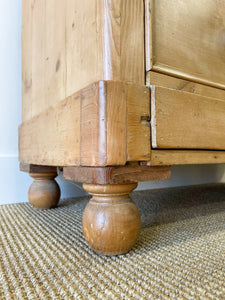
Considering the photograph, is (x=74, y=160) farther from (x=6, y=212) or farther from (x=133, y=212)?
(x=6, y=212)

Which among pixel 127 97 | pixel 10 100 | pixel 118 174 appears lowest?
pixel 118 174

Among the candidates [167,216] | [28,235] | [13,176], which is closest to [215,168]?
[167,216]

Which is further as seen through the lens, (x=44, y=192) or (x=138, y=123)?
(x=44, y=192)

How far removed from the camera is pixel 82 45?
1.46ft

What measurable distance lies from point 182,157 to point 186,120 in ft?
0.22

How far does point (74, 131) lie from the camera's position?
1.44ft

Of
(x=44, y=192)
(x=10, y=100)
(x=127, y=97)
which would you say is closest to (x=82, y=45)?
(x=127, y=97)

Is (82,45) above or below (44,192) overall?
above

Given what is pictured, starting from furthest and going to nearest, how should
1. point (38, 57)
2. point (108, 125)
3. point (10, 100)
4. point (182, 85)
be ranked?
point (10, 100) → point (38, 57) → point (182, 85) → point (108, 125)

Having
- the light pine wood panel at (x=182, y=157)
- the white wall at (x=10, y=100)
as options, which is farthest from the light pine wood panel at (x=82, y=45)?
the white wall at (x=10, y=100)

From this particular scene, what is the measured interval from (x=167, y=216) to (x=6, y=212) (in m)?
0.46

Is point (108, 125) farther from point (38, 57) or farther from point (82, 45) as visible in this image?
point (38, 57)

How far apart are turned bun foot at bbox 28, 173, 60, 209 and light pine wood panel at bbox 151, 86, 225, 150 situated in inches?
16.8

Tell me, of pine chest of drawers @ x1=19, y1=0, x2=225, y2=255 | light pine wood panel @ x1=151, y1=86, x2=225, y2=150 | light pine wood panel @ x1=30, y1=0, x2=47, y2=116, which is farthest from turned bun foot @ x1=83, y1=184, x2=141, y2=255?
light pine wood panel @ x1=30, y1=0, x2=47, y2=116
